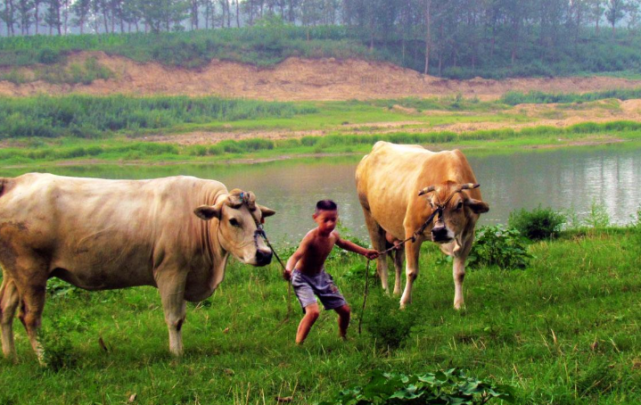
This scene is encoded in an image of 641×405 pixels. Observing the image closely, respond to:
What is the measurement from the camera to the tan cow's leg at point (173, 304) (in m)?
6.36

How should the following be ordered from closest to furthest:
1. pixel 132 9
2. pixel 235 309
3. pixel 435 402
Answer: pixel 435 402
pixel 235 309
pixel 132 9

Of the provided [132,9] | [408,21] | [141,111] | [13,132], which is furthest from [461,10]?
[13,132]

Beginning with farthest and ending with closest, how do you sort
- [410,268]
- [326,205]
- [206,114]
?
[206,114], [410,268], [326,205]

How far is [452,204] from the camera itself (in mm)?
7457

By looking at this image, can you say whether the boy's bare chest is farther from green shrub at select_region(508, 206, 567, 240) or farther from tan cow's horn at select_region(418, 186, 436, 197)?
green shrub at select_region(508, 206, 567, 240)

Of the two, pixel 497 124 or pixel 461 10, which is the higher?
pixel 461 10

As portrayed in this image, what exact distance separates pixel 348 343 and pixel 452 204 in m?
1.88

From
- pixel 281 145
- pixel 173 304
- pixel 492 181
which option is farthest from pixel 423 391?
pixel 281 145

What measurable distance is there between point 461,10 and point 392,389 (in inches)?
2477

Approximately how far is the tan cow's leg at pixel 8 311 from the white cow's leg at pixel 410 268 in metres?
3.45

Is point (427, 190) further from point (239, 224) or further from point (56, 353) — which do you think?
point (56, 353)

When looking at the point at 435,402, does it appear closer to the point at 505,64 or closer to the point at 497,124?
the point at 497,124

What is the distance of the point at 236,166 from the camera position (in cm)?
2866

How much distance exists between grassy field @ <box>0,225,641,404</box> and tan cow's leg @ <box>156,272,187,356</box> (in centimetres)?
13
